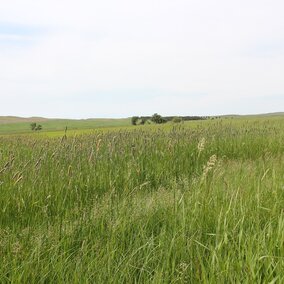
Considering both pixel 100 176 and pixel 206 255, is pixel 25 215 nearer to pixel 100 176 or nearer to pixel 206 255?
pixel 100 176

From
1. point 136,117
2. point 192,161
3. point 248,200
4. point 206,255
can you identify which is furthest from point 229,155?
point 136,117

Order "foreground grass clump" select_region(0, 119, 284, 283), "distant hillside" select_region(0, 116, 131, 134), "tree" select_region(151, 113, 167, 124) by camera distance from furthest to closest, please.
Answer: "distant hillside" select_region(0, 116, 131, 134) → "tree" select_region(151, 113, 167, 124) → "foreground grass clump" select_region(0, 119, 284, 283)

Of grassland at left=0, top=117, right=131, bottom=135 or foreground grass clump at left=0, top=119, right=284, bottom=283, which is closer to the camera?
foreground grass clump at left=0, top=119, right=284, bottom=283

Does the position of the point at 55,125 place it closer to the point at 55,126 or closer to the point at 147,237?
the point at 55,126

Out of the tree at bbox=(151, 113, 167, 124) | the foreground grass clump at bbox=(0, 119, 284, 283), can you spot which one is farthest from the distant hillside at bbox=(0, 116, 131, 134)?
the foreground grass clump at bbox=(0, 119, 284, 283)

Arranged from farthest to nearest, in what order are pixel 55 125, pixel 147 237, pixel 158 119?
pixel 55 125 < pixel 158 119 < pixel 147 237

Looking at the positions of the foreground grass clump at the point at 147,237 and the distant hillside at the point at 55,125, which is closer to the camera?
the foreground grass clump at the point at 147,237

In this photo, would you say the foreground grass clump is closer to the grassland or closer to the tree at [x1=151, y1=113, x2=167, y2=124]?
the grassland

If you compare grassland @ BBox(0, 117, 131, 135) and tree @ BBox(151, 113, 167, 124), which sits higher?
tree @ BBox(151, 113, 167, 124)

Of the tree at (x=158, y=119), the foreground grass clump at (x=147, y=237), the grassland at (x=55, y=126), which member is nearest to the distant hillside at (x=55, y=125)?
the grassland at (x=55, y=126)

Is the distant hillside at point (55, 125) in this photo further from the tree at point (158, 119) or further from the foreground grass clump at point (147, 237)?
the foreground grass clump at point (147, 237)

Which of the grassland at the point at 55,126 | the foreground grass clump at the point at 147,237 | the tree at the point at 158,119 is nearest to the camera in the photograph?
the foreground grass clump at the point at 147,237

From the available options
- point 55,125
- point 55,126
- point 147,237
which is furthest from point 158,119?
point 147,237

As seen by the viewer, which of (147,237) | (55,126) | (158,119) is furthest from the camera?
(55,126)
